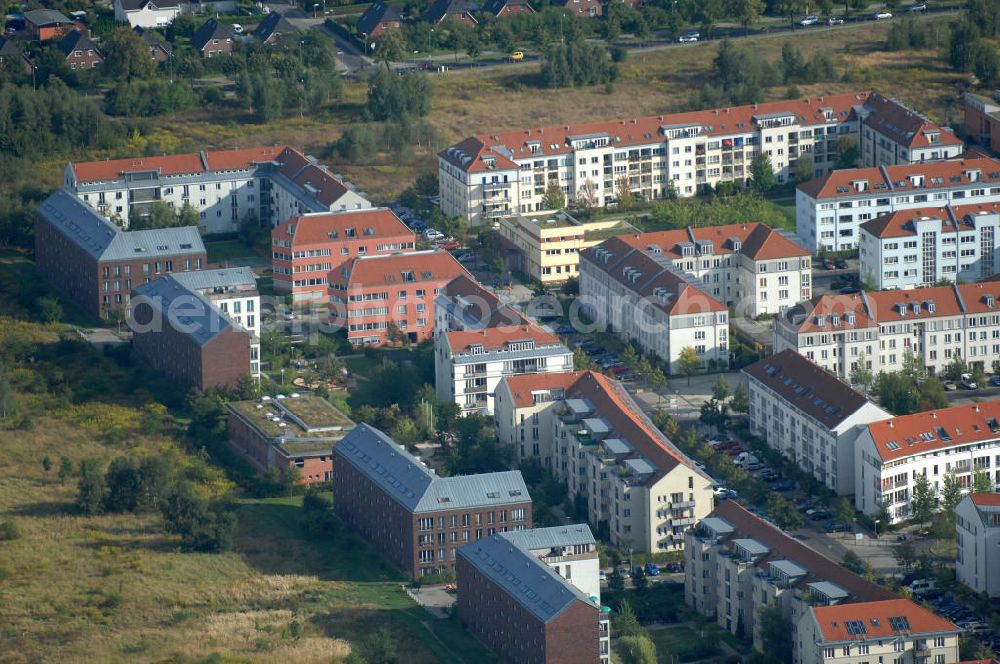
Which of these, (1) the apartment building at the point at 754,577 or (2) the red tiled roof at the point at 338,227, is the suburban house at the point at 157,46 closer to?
(2) the red tiled roof at the point at 338,227

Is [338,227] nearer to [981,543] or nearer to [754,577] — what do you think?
[754,577]

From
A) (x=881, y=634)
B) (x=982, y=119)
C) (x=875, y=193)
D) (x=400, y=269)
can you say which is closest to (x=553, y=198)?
(x=875, y=193)

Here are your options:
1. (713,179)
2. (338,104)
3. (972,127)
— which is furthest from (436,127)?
(972,127)

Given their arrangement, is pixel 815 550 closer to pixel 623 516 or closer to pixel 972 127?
pixel 623 516

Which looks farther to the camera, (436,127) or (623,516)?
(436,127)

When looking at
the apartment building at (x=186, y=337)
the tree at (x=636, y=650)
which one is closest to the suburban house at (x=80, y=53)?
the apartment building at (x=186, y=337)

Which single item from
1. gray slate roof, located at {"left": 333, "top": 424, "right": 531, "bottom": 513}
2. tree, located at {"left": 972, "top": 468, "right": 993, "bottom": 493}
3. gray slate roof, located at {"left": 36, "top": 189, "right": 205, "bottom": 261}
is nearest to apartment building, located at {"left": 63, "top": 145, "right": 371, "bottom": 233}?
gray slate roof, located at {"left": 36, "top": 189, "right": 205, "bottom": 261}
